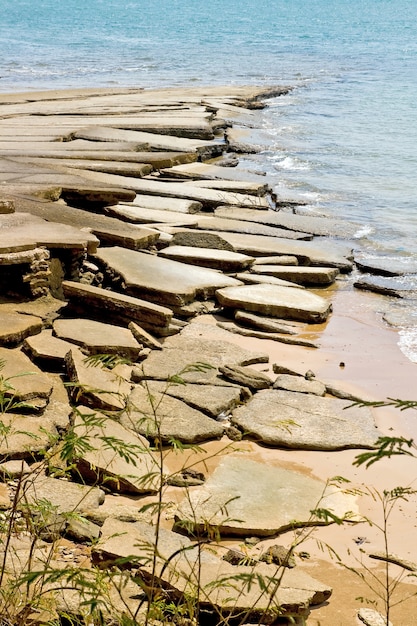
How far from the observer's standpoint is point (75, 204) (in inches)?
265

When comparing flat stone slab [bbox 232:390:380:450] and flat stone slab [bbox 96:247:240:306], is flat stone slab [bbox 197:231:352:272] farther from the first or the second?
flat stone slab [bbox 232:390:380:450]

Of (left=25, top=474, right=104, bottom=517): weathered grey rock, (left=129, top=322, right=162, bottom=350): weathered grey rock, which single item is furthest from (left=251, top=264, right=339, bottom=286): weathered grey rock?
(left=25, top=474, right=104, bottom=517): weathered grey rock

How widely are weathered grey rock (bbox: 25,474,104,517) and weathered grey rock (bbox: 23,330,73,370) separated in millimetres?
1090

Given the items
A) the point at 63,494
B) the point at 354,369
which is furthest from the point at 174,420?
the point at 354,369

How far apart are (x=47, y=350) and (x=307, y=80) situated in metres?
19.1

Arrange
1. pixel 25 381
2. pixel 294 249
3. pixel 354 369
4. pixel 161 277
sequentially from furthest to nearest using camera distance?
pixel 294 249 < pixel 161 277 < pixel 354 369 < pixel 25 381

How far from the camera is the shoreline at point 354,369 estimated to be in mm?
3576

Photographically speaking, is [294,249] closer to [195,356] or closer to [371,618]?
[195,356]

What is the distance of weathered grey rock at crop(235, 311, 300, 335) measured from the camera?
211 inches

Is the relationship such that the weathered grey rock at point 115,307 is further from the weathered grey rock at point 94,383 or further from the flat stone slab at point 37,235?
the weathered grey rock at point 94,383

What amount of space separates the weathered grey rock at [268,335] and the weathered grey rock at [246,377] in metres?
0.74

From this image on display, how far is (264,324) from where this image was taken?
211 inches

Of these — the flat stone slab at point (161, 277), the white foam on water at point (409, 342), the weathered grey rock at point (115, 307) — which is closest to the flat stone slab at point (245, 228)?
the flat stone slab at point (161, 277)

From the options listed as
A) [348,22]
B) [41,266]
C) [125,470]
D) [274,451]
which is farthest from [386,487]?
[348,22]
